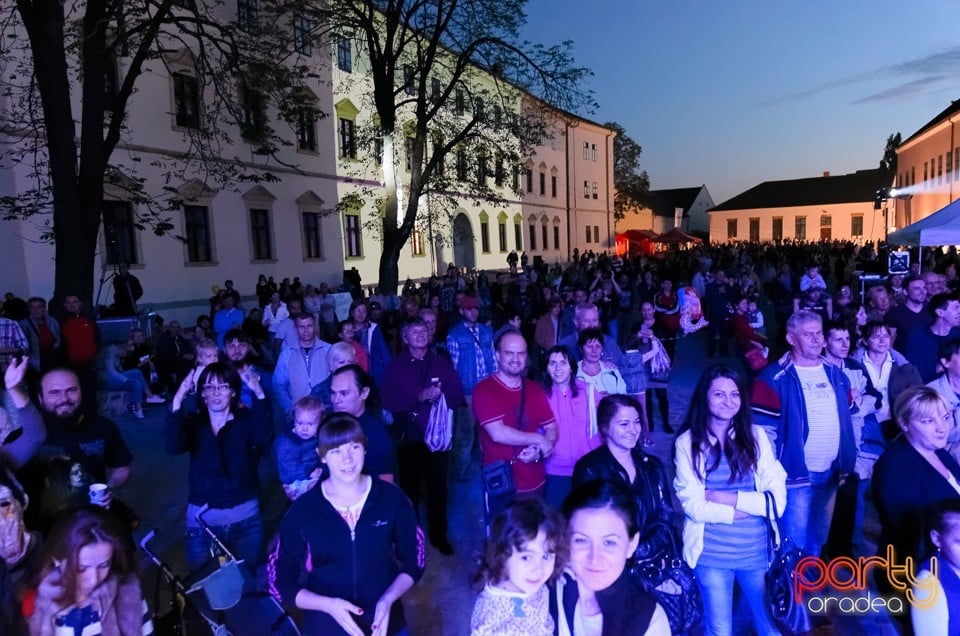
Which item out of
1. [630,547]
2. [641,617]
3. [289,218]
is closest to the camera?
[641,617]

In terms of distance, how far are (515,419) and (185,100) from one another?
1806 centimetres

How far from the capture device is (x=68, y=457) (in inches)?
126

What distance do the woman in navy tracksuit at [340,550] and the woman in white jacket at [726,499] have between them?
4.56 feet

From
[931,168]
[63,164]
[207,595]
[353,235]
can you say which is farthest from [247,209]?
[931,168]

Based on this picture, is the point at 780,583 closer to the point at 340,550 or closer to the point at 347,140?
the point at 340,550

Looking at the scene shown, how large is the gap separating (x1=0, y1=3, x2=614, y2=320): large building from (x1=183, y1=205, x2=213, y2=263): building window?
0.03 meters

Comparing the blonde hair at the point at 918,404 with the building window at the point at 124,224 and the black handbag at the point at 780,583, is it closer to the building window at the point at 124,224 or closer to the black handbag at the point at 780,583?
the black handbag at the point at 780,583

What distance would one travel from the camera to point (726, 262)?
92.1 feet

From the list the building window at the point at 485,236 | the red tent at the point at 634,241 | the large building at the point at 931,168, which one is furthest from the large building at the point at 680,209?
the building window at the point at 485,236

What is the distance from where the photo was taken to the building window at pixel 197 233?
18.1 meters

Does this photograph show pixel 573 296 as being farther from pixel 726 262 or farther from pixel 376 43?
pixel 726 262

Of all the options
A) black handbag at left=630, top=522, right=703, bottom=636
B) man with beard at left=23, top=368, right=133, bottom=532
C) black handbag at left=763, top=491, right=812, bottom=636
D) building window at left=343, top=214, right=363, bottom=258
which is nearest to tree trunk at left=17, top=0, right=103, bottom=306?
man with beard at left=23, top=368, right=133, bottom=532

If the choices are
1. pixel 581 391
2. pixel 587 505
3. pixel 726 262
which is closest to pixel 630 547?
pixel 587 505

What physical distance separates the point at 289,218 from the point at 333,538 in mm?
20468
